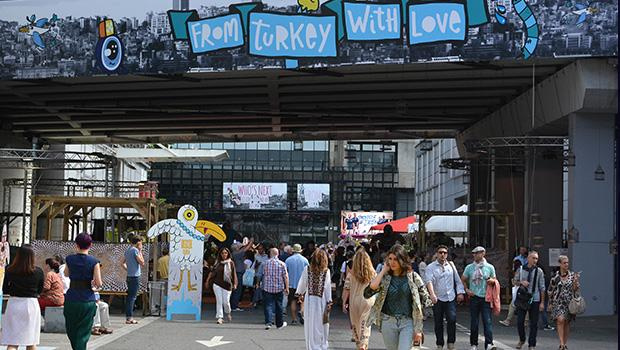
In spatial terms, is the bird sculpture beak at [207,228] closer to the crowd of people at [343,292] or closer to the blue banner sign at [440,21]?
the crowd of people at [343,292]

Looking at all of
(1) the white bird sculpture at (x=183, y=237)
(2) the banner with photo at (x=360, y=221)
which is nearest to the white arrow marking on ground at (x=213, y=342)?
(1) the white bird sculpture at (x=183, y=237)

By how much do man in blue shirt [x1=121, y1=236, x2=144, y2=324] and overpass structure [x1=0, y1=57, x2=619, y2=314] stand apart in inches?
321

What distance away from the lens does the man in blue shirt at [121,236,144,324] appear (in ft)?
68.4

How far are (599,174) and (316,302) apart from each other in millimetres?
13635

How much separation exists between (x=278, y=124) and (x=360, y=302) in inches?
1004

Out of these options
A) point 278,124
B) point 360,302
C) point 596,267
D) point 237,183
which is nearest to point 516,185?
point 278,124

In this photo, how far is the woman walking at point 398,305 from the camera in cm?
1130

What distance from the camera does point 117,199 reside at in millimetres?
23938

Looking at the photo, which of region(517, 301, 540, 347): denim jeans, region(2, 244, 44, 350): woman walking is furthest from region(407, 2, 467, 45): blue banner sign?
region(2, 244, 44, 350): woman walking

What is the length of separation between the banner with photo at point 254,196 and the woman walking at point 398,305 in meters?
68.8

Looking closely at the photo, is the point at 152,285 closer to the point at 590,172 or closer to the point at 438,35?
the point at 438,35

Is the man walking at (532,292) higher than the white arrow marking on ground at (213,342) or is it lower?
higher

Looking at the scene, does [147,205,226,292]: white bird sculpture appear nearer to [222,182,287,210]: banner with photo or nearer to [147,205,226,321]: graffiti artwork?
[147,205,226,321]: graffiti artwork

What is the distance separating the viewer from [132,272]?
21.0 metres
